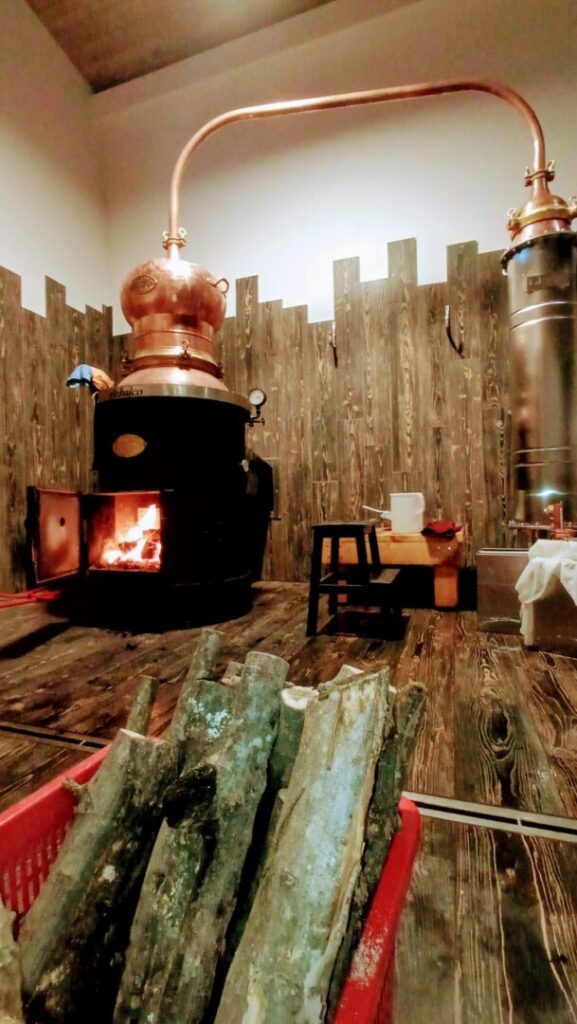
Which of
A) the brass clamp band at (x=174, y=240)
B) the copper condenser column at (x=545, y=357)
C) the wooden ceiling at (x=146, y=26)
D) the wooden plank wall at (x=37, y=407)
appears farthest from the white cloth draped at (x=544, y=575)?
the wooden ceiling at (x=146, y=26)

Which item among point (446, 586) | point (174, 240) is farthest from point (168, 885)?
point (174, 240)

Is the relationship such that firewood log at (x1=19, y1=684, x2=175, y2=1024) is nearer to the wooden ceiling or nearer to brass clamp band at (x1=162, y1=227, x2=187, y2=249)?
brass clamp band at (x1=162, y1=227, x2=187, y2=249)

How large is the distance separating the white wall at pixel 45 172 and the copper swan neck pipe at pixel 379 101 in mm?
1222

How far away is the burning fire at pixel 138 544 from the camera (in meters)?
3.04

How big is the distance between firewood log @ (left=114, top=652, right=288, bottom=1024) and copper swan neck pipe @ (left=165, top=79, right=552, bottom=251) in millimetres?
3651

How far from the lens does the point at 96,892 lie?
0.63m

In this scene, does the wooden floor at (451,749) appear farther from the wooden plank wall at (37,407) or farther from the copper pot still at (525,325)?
the copper pot still at (525,325)

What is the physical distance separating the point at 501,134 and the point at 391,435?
7.57 feet

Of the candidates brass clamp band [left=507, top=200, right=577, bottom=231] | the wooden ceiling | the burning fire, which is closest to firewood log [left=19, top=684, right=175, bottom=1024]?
the burning fire

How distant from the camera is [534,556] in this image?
2441 millimetres

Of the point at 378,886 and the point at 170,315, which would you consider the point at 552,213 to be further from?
the point at 378,886

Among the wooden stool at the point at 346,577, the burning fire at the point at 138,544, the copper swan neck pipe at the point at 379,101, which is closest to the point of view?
the wooden stool at the point at 346,577

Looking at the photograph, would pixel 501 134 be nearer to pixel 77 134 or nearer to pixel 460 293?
pixel 460 293

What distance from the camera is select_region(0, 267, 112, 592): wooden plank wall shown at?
11.9 ft
